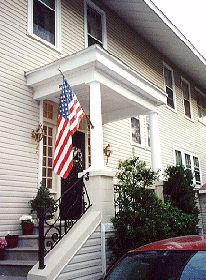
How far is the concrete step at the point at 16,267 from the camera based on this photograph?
5531 millimetres

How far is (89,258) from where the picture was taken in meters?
6.00

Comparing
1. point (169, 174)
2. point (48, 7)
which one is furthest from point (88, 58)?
point (169, 174)

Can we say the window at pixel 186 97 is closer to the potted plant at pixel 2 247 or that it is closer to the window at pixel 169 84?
the window at pixel 169 84

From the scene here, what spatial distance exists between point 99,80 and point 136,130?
5.47 metres

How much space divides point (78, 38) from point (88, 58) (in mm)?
3371

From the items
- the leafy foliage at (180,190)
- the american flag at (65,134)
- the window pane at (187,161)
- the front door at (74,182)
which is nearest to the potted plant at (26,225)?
the front door at (74,182)

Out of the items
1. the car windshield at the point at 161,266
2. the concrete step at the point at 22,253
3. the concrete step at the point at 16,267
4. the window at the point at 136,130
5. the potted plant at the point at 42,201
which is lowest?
the concrete step at the point at 16,267

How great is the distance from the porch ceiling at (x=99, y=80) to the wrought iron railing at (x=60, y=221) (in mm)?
2267

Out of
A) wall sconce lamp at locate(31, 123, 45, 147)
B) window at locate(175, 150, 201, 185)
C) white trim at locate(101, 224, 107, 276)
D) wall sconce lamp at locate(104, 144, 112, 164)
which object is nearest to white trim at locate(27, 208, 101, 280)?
white trim at locate(101, 224, 107, 276)

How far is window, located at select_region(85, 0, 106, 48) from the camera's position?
35.6 ft

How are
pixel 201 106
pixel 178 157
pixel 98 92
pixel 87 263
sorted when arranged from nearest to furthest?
pixel 87 263
pixel 98 92
pixel 178 157
pixel 201 106

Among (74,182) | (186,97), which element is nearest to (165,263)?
(74,182)

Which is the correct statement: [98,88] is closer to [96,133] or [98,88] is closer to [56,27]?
[96,133]

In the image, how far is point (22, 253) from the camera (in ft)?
19.9
